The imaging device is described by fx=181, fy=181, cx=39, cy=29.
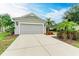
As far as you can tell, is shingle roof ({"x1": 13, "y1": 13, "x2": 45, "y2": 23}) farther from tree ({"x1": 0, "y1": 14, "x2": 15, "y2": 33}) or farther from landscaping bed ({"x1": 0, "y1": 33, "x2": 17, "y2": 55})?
landscaping bed ({"x1": 0, "y1": 33, "x2": 17, "y2": 55})

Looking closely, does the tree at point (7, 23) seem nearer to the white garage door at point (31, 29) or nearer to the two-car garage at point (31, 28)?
the two-car garage at point (31, 28)

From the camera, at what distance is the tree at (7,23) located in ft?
51.3

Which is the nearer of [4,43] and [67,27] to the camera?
[4,43]

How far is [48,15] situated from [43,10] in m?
0.59

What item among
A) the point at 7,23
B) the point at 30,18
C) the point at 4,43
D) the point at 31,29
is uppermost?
the point at 30,18

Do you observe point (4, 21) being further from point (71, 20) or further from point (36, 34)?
point (71, 20)

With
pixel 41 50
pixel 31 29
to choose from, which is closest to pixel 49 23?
pixel 31 29

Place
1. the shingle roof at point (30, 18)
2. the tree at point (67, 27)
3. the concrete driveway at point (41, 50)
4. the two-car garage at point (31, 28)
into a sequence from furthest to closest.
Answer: the shingle roof at point (30, 18), the two-car garage at point (31, 28), the tree at point (67, 27), the concrete driveway at point (41, 50)

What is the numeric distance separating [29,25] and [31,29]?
52cm

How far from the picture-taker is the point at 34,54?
7.27m

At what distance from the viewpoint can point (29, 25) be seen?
1698 centimetres

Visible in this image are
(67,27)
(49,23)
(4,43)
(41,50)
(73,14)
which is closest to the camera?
(41,50)

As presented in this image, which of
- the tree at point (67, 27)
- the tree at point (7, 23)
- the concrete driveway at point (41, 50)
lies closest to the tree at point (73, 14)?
the tree at point (67, 27)

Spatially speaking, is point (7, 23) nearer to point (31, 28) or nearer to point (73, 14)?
point (31, 28)
